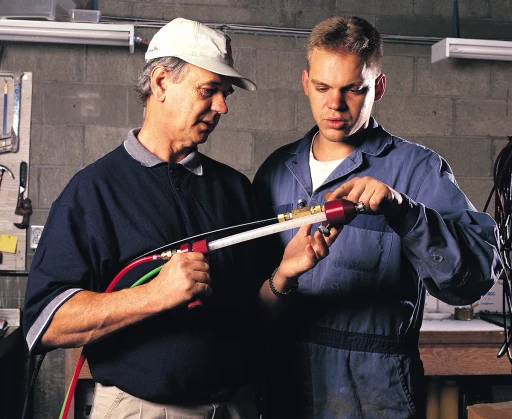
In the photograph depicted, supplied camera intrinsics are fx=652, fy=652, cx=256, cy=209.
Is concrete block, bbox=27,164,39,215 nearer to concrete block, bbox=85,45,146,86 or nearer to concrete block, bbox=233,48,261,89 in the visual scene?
concrete block, bbox=85,45,146,86

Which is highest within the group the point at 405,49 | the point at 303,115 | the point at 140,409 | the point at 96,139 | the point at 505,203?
the point at 405,49

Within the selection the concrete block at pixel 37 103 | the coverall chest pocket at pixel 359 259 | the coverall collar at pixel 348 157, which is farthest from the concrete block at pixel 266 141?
the coverall chest pocket at pixel 359 259

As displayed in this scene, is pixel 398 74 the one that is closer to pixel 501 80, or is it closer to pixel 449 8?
pixel 449 8

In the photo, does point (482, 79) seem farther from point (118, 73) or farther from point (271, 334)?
point (271, 334)

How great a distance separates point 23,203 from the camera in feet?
11.6

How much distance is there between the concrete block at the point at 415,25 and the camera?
3773mm

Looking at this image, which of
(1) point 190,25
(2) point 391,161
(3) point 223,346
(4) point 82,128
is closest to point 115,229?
(3) point 223,346

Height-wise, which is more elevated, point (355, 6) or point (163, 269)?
point (355, 6)

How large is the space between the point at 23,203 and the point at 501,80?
2.84 metres

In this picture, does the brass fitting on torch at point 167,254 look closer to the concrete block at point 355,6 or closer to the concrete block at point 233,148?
the concrete block at point 233,148

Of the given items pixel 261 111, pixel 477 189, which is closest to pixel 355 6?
pixel 261 111

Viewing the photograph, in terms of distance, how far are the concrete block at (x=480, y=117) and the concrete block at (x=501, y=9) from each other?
0.51 metres

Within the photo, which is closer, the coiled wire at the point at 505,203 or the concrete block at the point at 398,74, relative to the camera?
the coiled wire at the point at 505,203

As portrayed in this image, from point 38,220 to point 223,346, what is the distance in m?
2.37
